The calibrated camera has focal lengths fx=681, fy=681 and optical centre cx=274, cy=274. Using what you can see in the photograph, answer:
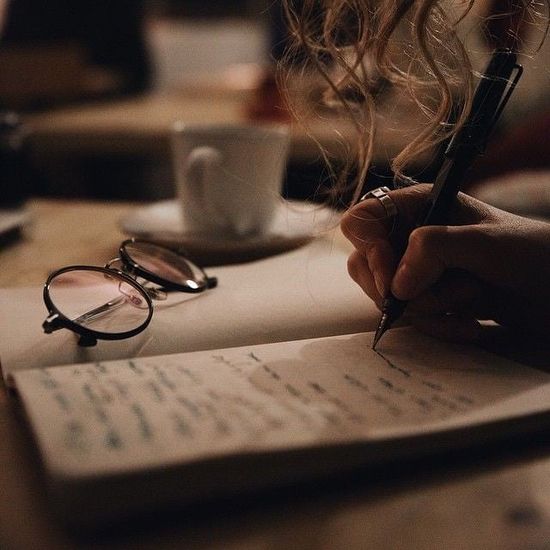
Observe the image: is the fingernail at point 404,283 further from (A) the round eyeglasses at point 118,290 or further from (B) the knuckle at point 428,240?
(A) the round eyeglasses at point 118,290

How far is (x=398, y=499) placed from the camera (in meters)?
0.30

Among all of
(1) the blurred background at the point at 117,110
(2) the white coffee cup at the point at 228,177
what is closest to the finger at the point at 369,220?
(1) the blurred background at the point at 117,110

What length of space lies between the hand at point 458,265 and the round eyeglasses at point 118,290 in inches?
5.8

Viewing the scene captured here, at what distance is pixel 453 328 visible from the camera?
0.45 meters

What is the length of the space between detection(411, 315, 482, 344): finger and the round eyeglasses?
0.19 m

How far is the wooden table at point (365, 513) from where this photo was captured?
0.90ft

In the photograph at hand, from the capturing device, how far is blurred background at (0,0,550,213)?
1308 mm

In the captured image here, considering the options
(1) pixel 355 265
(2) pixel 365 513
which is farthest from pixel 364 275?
(2) pixel 365 513

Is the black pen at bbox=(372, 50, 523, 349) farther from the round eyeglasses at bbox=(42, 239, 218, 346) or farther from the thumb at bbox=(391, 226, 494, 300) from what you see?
the round eyeglasses at bbox=(42, 239, 218, 346)

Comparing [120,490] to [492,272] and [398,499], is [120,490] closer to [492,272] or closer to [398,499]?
[398,499]

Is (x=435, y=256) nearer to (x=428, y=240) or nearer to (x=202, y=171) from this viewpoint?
(x=428, y=240)

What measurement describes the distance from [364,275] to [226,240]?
0.26m

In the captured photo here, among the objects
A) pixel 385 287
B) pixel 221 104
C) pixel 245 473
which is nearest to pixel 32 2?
pixel 221 104

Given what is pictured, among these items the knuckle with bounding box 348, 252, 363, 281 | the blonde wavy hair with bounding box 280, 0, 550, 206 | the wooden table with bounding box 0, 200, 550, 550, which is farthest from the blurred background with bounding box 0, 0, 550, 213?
the wooden table with bounding box 0, 200, 550, 550
